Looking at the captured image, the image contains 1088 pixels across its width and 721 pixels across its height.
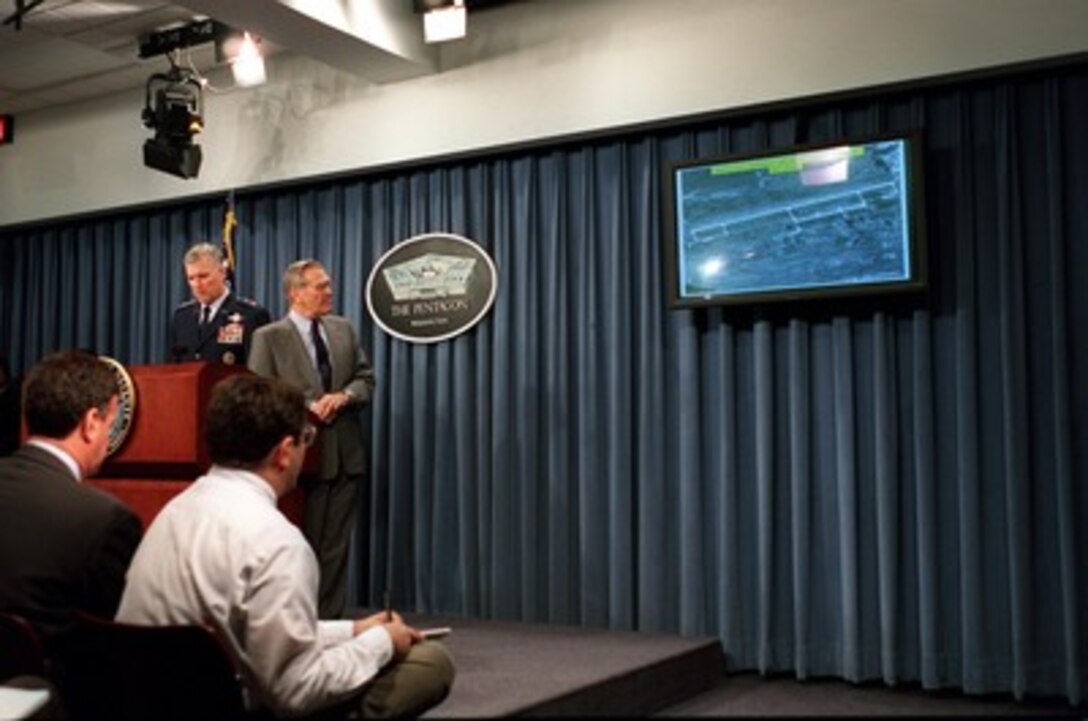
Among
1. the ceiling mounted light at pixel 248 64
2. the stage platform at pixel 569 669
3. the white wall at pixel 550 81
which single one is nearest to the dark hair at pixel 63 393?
the stage platform at pixel 569 669

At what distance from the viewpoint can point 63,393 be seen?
2.38m

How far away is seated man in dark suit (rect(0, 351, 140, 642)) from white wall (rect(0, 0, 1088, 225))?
9.90ft

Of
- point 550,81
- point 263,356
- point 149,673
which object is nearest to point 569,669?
point 263,356

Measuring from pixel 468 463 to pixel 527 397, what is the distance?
0.41m

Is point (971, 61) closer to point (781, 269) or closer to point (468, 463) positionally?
A: point (781, 269)

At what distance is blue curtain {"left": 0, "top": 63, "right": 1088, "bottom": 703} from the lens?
4031 millimetres

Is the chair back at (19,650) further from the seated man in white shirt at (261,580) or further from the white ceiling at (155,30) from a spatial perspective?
the white ceiling at (155,30)

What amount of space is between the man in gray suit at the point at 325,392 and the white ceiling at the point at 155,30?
1.05 m

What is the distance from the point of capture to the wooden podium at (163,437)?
3.79m

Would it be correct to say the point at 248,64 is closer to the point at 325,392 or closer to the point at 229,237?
the point at 229,237

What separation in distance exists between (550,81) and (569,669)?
2561 millimetres

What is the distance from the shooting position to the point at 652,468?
185 inches

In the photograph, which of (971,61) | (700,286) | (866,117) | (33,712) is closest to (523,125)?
(700,286)

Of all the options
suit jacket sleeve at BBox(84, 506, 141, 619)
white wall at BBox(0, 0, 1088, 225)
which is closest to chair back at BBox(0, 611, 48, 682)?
suit jacket sleeve at BBox(84, 506, 141, 619)
